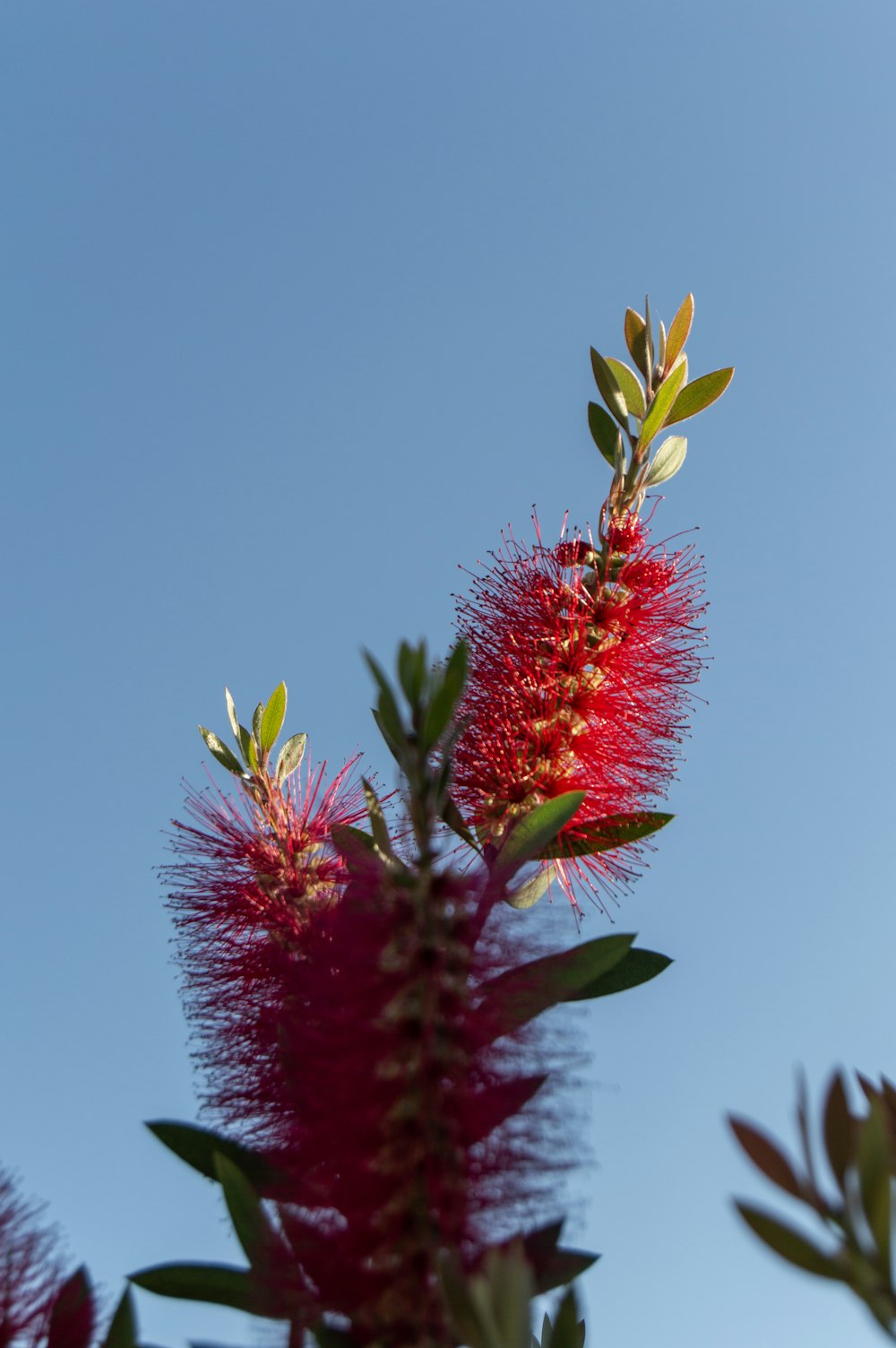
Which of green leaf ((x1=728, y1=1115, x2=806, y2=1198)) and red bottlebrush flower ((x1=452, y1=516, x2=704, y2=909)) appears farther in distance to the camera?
red bottlebrush flower ((x1=452, y1=516, x2=704, y2=909))

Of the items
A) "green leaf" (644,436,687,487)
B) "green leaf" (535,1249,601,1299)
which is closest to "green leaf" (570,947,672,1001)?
"green leaf" (535,1249,601,1299)

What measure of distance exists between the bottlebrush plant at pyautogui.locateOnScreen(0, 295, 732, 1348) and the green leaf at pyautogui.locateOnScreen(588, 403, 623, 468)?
0.15 m

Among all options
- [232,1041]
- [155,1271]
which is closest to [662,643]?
[232,1041]

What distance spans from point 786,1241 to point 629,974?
0.93 m

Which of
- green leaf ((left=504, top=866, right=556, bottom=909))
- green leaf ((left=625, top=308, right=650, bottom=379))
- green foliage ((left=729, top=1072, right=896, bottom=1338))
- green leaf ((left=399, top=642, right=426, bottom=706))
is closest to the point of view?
green foliage ((left=729, top=1072, right=896, bottom=1338))

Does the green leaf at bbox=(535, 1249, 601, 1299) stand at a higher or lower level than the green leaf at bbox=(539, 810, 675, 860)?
lower

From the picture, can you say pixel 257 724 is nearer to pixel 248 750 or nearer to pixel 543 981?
pixel 248 750

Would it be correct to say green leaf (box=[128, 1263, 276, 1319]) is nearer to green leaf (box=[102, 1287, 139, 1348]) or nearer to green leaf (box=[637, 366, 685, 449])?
green leaf (box=[102, 1287, 139, 1348])

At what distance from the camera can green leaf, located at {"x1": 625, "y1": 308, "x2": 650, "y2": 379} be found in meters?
3.00

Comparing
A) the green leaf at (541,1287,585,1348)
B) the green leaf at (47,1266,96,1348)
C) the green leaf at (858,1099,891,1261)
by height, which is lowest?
the green leaf at (541,1287,585,1348)

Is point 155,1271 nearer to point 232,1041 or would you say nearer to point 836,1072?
point 232,1041

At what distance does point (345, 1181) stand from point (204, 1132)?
1.49ft

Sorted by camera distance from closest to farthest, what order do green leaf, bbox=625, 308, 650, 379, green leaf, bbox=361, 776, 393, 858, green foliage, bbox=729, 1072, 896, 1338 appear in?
green foliage, bbox=729, 1072, 896, 1338, green leaf, bbox=361, 776, 393, 858, green leaf, bbox=625, 308, 650, 379

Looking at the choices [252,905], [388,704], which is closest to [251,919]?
[252,905]
